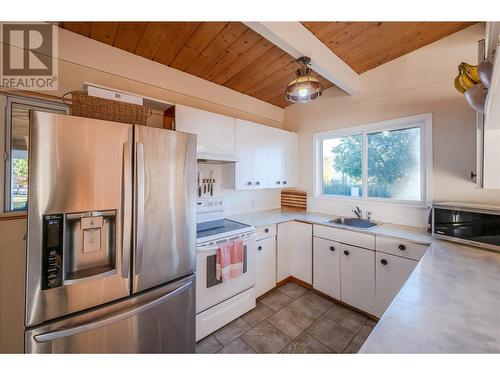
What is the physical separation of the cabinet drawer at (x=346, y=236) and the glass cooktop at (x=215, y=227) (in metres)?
0.90

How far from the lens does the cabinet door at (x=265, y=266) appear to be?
2.19m

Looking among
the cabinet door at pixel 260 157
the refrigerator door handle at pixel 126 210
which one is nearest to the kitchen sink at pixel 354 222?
the cabinet door at pixel 260 157

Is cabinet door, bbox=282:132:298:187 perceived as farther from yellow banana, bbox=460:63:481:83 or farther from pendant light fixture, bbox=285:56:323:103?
yellow banana, bbox=460:63:481:83

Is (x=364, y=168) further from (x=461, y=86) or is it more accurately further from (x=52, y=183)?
(x=52, y=183)

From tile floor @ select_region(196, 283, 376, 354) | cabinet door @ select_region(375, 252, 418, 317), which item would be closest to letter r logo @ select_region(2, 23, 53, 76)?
tile floor @ select_region(196, 283, 376, 354)

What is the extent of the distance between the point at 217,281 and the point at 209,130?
1464 millimetres

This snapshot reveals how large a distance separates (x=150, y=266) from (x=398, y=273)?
79.9 inches

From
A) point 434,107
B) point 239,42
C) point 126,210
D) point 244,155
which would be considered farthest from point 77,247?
point 434,107

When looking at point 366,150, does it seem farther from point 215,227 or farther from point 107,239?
point 107,239

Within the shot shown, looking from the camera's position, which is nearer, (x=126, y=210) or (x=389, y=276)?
(x=126, y=210)

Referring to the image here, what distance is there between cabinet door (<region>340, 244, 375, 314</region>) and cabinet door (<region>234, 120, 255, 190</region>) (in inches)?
51.7

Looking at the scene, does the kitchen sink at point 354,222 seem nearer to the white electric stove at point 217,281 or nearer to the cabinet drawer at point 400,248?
the cabinet drawer at point 400,248

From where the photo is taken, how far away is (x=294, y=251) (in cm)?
253

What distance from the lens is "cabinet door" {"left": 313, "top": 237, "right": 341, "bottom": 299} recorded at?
2.14m
